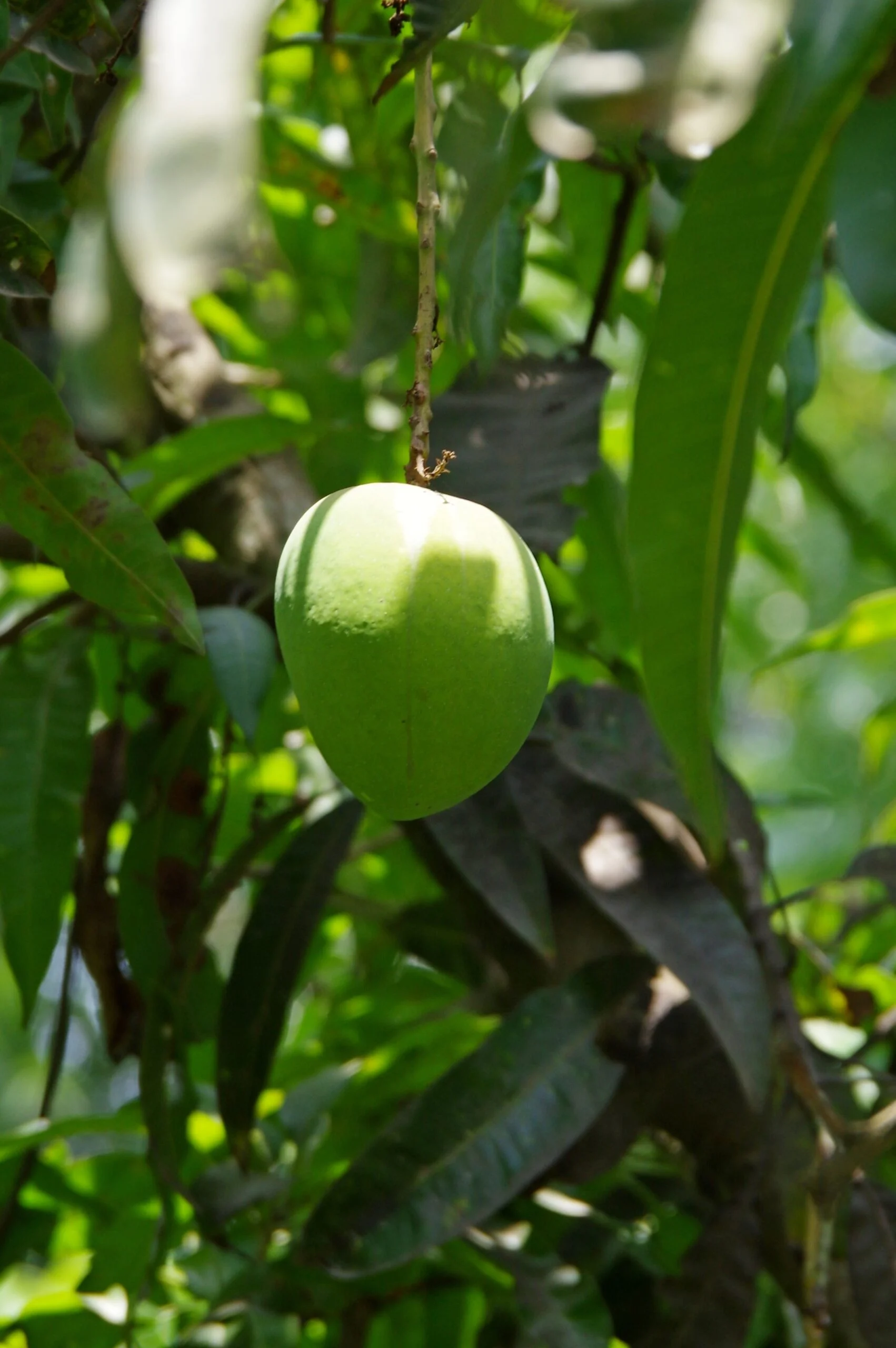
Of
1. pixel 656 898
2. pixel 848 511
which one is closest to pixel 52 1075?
pixel 656 898

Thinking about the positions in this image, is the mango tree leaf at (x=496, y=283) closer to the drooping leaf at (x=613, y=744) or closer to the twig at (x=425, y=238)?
the twig at (x=425, y=238)

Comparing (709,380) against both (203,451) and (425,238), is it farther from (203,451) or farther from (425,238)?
(203,451)

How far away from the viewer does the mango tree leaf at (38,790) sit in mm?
993

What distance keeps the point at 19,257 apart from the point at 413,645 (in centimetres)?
33

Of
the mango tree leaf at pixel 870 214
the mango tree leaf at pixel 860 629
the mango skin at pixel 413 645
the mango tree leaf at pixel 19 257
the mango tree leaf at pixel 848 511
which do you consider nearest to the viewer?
the mango tree leaf at pixel 870 214

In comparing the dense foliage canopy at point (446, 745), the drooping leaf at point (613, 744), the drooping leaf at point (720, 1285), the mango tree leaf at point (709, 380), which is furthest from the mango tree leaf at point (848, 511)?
the mango tree leaf at point (709, 380)

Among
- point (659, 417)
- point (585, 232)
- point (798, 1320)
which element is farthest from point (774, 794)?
point (659, 417)

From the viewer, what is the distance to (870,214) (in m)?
0.41

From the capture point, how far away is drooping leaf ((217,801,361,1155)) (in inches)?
41.6

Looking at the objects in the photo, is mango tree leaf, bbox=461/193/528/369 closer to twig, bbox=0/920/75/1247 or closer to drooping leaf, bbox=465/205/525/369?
drooping leaf, bbox=465/205/525/369

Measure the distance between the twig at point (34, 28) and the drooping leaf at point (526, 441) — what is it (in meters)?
0.38

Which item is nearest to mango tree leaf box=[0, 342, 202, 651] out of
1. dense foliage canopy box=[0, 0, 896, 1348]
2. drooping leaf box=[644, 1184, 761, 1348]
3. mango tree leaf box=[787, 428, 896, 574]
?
dense foliage canopy box=[0, 0, 896, 1348]

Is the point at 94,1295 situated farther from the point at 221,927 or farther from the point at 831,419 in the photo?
the point at 831,419

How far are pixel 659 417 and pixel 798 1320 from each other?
102 cm
